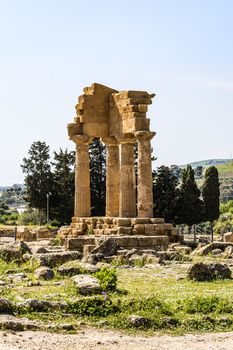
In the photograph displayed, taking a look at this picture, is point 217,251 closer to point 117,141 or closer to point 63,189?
point 117,141

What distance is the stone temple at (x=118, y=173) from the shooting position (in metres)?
28.0

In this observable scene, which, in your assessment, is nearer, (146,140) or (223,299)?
(223,299)

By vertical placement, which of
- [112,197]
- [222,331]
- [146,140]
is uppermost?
[146,140]

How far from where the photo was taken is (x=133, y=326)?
11305 millimetres

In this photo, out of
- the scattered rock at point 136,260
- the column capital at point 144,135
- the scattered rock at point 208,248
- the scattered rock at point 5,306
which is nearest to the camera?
the scattered rock at point 5,306

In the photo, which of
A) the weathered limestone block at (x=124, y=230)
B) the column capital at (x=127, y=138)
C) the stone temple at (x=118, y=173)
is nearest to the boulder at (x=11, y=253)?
the stone temple at (x=118, y=173)

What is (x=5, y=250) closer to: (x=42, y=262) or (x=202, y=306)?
(x=42, y=262)

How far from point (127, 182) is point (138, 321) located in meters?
19.1

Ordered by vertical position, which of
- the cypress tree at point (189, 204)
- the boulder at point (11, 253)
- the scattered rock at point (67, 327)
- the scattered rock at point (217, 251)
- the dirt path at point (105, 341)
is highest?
the cypress tree at point (189, 204)

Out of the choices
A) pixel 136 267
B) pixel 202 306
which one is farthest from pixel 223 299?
pixel 136 267

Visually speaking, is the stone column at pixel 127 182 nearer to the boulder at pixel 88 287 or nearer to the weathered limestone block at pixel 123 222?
the weathered limestone block at pixel 123 222

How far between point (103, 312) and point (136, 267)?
27.2 feet

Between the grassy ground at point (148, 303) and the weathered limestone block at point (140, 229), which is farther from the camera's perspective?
the weathered limestone block at point (140, 229)

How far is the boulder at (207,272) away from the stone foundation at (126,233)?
7.74 meters
